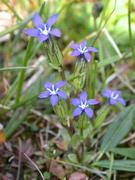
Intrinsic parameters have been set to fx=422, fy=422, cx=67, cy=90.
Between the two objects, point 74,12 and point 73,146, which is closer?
point 73,146

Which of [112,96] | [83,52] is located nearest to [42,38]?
[83,52]

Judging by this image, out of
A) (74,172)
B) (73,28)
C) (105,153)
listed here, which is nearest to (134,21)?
(73,28)

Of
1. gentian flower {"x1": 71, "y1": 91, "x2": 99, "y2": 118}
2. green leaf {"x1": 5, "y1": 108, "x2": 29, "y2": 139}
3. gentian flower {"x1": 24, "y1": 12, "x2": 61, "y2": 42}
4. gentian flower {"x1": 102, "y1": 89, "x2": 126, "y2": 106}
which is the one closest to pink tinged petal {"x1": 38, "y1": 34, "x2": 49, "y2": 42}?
gentian flower {"x1": 24, "y1": 12, "x2": 61, "y2": 42}

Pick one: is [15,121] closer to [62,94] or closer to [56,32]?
[62,94]

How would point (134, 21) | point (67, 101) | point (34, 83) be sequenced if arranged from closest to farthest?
point (67, 101), point (34, 83), point (134, 21)

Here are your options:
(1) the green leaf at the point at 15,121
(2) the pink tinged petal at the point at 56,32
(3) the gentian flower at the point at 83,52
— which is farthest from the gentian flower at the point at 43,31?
(1) the green leaf at the point at 15,121

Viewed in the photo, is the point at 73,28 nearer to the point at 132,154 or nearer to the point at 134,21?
the point at 134,21
